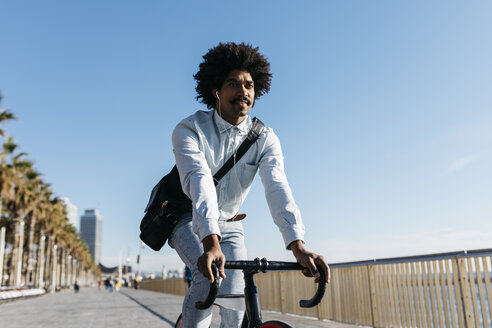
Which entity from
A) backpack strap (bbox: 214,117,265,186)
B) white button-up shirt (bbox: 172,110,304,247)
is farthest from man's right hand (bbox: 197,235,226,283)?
backpack strap (bbox: 214,117,265,186)

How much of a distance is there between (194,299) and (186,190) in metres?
0.51

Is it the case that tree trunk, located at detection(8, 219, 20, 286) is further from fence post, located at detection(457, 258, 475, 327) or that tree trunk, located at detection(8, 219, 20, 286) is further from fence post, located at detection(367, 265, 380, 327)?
fence post, located at detection(457, 258, 475, 327)

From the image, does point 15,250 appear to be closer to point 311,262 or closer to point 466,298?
point 466,298

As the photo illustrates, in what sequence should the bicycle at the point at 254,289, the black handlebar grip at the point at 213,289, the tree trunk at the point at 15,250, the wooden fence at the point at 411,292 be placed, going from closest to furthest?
the black handlebar grip at the point at 213,289, the bicycle at the point at 254,289, the wooden fence at the point at 411,292, the tree trunk at the point at 15,250

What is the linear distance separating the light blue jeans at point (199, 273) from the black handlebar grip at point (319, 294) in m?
0.44

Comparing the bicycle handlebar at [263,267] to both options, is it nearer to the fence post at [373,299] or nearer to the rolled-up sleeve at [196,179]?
the rolled-up sleeve at [196,179]

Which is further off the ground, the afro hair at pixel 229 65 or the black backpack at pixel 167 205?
the afro hair at pixel 229 65

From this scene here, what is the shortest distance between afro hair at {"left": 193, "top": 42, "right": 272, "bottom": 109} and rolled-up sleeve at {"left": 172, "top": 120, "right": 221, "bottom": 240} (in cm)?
45

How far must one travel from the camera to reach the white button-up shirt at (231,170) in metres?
2.15

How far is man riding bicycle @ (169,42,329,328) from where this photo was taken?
208cm

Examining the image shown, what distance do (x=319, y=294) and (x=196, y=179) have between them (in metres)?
0.74

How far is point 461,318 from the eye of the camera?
5914mm

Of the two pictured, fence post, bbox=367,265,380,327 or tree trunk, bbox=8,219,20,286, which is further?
tree trunk, bbox=8,219,20,286

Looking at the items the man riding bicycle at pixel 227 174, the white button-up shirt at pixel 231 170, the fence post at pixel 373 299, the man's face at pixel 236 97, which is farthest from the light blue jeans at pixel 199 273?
the fence post at pixel 373 299
